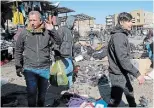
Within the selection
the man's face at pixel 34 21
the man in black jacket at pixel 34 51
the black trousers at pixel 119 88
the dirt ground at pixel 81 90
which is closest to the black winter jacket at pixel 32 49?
the man in black jacket at pixel 34 51

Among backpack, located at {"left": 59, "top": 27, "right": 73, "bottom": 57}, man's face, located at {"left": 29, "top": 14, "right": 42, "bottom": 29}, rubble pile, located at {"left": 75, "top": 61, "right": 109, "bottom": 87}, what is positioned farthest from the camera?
rubble pile, located at {"left": 75, "top": 61, "right": 109, "bottom": 87}

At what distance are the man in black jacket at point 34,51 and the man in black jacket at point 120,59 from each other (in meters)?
1.03

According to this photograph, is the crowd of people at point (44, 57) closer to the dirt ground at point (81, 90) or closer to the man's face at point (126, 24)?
the man's face at point (126, 24)

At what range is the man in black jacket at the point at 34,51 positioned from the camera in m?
5.02

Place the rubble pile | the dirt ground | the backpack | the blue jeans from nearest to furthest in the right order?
1. the blue jeans
2. the dirt ground
3. the backpack
4. the rubble pile

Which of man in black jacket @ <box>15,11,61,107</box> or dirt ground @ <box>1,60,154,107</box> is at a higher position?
man in black jacket @ <box>15,11,61,107</box>

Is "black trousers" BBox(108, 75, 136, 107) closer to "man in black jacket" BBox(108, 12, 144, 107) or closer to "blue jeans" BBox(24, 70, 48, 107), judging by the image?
"man in black jacket" BBox(108, 12, 144, 107)

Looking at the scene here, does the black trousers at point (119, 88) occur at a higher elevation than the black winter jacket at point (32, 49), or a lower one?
lower

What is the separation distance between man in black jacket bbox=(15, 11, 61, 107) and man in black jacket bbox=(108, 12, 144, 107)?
3.39 ft

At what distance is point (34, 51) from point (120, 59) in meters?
1.39

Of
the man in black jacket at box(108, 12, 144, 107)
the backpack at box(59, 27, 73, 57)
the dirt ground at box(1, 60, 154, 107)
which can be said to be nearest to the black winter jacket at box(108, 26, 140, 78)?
the man in black jacket at box(108, 12, 144, 107)

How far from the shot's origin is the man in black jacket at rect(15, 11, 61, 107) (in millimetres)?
5016

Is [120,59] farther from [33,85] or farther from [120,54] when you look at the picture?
[33,85]

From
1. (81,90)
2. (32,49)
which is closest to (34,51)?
(32,49)
